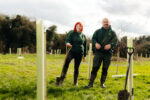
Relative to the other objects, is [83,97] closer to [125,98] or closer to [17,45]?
[125,98]

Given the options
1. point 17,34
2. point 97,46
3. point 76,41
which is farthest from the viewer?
point 17,34

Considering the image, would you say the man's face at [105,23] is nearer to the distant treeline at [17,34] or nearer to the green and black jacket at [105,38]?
the green and black jacket at [105,38]

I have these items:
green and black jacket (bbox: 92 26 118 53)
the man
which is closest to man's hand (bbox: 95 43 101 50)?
the man

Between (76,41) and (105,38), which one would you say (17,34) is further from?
(105,38)

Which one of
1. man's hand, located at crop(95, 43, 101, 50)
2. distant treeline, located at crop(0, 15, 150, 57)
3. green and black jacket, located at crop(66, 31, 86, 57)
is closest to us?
man's hand, located at crop(95, 43, 101, 50)

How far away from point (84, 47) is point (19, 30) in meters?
27.4

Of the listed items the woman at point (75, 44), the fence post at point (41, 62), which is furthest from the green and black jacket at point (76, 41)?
the fence post at point (41, 62)

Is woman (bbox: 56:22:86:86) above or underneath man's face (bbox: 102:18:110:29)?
underneath

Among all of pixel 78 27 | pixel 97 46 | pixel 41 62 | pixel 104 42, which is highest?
pixel 78 27

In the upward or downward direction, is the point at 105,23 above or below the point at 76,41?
above

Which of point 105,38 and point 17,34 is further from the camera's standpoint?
point 17,34

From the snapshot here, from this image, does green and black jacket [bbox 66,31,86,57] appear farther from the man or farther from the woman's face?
the man

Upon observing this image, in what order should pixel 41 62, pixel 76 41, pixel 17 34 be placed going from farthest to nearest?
pixel 17 34, pixel 76 41, pixel 41 62

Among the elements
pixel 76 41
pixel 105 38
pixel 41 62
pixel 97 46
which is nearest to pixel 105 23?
pixel 105 38
